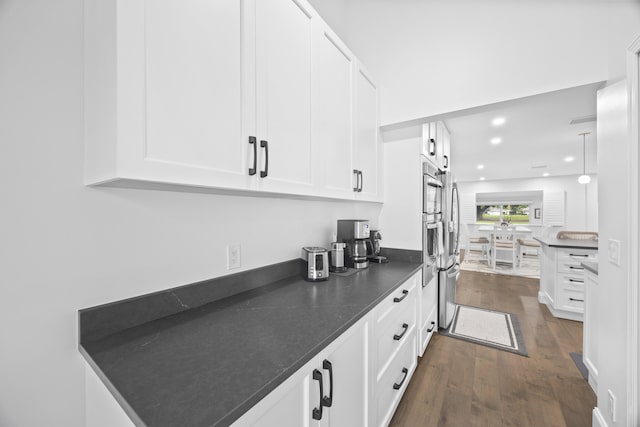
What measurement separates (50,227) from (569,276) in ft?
15.2

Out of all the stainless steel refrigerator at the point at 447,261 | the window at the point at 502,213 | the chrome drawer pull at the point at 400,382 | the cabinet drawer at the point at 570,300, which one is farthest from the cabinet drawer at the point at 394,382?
the window at the point at 502,213

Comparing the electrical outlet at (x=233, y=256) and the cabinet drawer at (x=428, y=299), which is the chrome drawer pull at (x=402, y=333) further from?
the electrical outlet at (x=233, y=256)

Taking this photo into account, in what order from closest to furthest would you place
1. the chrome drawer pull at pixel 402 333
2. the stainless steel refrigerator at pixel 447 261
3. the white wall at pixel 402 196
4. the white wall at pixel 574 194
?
the chrome drawer pull at pixel 402 333 → the white wall at pixel 402 196 → the stainless steel refrigerator at pixel 447 261 → the white wall at pixel 574 194

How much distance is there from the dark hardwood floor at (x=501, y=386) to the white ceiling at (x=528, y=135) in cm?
200

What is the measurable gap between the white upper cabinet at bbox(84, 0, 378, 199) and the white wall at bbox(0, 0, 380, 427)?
2.8 inches

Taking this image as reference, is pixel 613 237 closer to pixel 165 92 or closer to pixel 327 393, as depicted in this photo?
pixel 327 393

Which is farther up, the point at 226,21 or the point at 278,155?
the point at 226,21

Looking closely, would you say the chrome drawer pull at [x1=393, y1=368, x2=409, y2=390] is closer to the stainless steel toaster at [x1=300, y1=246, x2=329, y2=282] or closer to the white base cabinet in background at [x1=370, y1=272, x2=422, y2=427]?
the white base cabinet in background at [x1=370, y1=272, x2=422, y2=427]

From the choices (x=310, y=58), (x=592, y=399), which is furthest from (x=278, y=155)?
(x=592, y=399)

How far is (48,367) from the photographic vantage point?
0.75m

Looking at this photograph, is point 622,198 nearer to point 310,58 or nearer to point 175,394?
point 310,58

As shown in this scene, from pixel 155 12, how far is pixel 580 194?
1060 cm

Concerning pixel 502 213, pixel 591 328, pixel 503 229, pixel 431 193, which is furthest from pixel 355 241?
pixel 502 213

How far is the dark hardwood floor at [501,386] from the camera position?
1.60 metres
